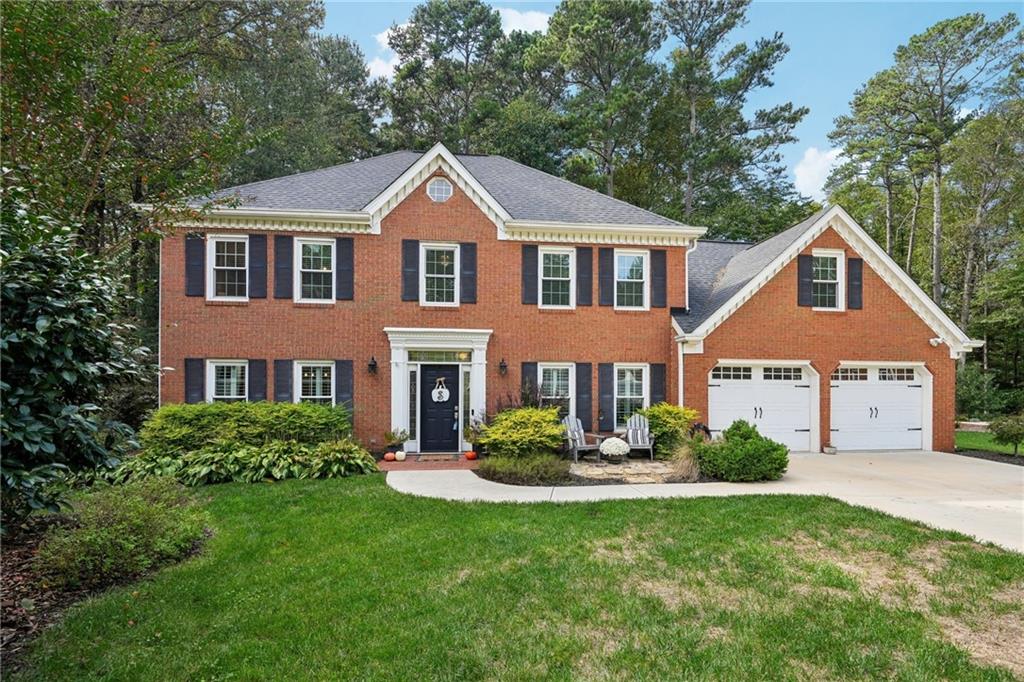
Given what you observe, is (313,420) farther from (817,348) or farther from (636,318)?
(817,348)

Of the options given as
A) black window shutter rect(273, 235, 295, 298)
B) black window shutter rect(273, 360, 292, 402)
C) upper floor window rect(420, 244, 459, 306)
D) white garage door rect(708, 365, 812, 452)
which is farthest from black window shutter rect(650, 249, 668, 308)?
black window shutter rect(273, 360, 292, 402)

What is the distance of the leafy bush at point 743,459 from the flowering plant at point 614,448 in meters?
1.99

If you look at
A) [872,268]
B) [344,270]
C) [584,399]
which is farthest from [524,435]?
[872,268]

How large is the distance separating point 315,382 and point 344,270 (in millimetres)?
2808

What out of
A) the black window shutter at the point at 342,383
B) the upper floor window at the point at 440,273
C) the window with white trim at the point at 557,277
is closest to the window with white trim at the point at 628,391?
the window with white trim at the point at 557,277

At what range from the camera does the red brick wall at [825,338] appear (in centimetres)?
1291

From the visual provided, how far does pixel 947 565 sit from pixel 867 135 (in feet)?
99.8

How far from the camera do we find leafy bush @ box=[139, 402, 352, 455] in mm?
10023

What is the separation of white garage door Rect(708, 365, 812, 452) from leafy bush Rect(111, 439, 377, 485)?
28.7 ft

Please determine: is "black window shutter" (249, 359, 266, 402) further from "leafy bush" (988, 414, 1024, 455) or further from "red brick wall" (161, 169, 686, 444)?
"leafy bush" (988, 414, 1024, 455)

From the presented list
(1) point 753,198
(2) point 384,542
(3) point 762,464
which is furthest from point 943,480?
(1) point 753,198

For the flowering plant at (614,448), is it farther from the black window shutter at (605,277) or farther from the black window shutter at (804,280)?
the black window shutter at (804,280)

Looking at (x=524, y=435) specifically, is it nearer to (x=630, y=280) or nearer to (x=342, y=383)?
(x=342, y=383)

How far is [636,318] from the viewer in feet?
44.2
